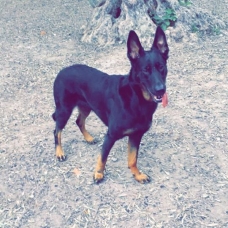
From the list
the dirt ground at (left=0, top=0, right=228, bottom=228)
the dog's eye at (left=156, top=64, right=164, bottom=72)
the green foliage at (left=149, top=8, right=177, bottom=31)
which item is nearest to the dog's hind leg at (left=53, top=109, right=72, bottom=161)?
the dirt ground at (left=0, top=0, right=228, bottom=228)

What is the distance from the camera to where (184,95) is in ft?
20.4

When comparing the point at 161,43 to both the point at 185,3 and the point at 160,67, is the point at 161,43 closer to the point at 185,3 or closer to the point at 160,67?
the point at 160,67

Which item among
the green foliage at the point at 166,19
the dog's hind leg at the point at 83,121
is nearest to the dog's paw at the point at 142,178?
the dog's hind leg at the point at 83,121

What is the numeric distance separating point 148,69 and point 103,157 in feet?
3.62

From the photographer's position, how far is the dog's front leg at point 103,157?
4215mm

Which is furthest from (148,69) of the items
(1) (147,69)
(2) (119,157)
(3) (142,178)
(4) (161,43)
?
(2) (119,157)

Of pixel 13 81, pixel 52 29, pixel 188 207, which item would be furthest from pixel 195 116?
pixel 52 29

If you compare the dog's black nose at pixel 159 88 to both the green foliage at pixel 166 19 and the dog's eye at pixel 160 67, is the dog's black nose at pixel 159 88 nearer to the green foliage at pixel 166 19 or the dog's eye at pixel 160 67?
the dog's eye at pixel 160 67

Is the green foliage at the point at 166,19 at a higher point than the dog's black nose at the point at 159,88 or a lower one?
lower

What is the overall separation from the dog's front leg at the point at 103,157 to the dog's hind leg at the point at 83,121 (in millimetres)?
728

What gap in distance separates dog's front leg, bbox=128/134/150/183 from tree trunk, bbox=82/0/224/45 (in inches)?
151

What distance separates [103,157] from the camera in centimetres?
434

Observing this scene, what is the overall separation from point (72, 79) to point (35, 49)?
13.5 ft

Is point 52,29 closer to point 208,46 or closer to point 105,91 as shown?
point 208,46
